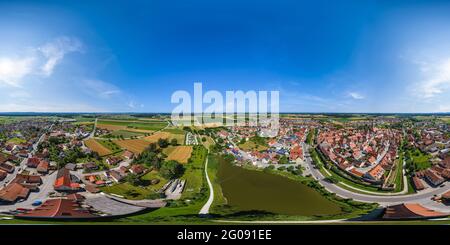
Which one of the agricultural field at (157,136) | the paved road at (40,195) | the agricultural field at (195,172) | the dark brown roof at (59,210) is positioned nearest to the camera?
the dark brown roof at (59,210)

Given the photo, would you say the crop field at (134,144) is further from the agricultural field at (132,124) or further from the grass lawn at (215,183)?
the grass lawn at (215,183)

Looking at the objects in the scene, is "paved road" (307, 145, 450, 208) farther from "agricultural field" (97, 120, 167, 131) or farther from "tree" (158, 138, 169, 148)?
"agricultural field" (97, 120, 167, 131)

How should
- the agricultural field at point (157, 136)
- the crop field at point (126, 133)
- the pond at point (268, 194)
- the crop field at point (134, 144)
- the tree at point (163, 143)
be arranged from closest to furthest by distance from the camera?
1. the pond at point (268, 194)
2. the crop field at point (134, 144)
3. the tree at point (163, 143)
4. the agricultural field at point (157, 136)
5. the crop field at point (126, 133)

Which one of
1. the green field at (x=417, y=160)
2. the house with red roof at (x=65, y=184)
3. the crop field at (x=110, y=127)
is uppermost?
the crop field at (x=110, y=127)

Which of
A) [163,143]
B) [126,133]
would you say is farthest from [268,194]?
[126,133]

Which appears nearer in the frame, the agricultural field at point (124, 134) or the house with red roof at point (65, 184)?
the house with red roof at point (65, 184)

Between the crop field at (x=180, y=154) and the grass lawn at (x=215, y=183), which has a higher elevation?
the crop field at (x=180, y=154)

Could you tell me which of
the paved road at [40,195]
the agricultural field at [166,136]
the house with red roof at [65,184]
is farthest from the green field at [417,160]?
the paved road at [40,195]
